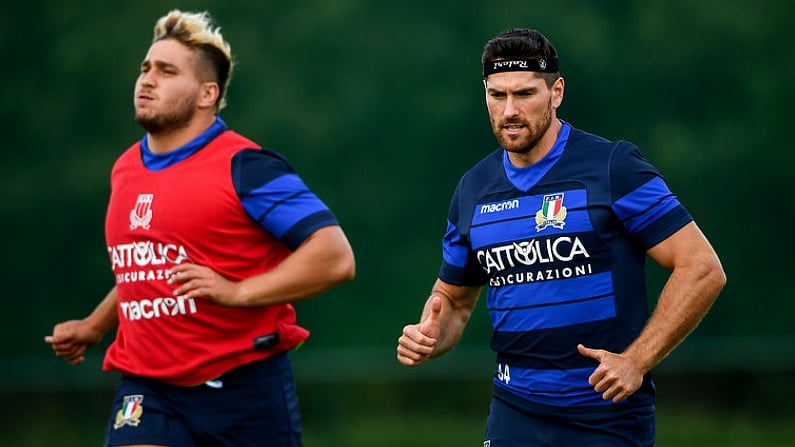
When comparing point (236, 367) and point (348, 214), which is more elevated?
point (348, 214)

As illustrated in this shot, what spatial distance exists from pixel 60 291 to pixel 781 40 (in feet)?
19.4

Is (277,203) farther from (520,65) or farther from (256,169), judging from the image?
(520,65)

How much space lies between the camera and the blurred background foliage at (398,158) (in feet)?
32.3

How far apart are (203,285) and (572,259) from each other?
138 centimetres

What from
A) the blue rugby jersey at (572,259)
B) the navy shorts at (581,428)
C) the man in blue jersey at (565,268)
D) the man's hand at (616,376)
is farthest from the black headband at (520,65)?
the navy shorts at (581,428)

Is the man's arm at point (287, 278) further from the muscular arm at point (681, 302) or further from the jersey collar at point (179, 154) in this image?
the muscular arm at point (681, 302)

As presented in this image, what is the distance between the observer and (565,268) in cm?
449

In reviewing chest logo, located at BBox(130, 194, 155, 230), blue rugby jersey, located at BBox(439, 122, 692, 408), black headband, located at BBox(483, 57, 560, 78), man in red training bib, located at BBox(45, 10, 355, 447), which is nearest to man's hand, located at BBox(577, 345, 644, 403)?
blue rugby jersey, located at BBox(439, 122, 692, 408)

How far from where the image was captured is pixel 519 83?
4652 mm

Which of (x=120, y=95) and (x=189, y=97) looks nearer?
(x=189, y=97)

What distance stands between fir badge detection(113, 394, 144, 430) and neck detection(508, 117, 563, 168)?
67.4 inches

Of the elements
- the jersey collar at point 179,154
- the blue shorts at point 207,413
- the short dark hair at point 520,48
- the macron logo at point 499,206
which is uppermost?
the short dark hair at point 520,48

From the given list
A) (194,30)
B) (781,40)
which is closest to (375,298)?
(781,40)

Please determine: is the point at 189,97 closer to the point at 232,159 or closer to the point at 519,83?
the point at 232,159
